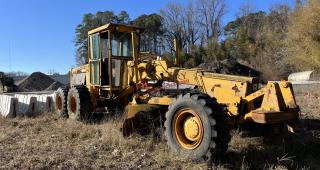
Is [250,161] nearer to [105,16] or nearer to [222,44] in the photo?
[222,44]

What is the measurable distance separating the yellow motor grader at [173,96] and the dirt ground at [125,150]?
1.36 ft

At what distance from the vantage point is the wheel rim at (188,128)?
678cm

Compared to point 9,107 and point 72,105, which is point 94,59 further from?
point 9,107

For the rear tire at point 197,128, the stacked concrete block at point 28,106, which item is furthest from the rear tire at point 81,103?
the rear tire at point 197,128

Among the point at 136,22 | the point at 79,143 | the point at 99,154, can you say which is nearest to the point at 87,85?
the point at 79,143

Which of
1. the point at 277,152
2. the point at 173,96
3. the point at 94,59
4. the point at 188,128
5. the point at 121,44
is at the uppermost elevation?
the point at 121,44

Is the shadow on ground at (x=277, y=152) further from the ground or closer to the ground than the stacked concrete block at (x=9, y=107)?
closer to the ground

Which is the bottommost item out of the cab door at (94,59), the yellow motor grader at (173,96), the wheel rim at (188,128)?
the wheel rim at (188,128)

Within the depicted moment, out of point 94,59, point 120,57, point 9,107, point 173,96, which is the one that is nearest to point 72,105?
point 94,59

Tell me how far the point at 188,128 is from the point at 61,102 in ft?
20.6

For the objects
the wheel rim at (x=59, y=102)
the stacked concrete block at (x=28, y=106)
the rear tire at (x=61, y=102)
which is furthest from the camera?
the stacked concrete block at (x=28, y=106)

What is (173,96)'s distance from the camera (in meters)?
8.34

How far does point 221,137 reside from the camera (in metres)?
6.40

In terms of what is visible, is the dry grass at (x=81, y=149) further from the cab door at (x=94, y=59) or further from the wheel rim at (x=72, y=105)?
the cab door at (x=94, y=59)
